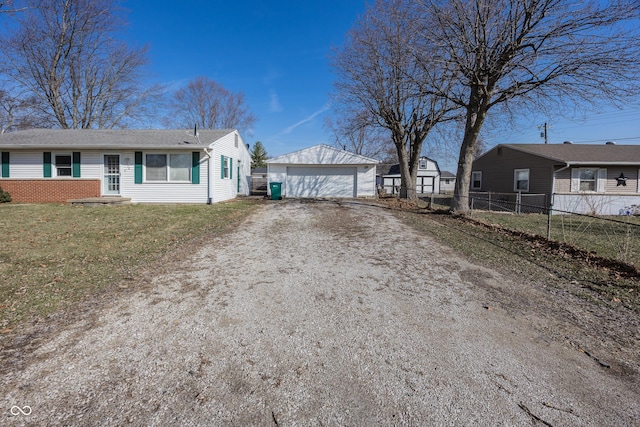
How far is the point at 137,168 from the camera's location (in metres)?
13.8

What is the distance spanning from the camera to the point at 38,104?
79.9 feet

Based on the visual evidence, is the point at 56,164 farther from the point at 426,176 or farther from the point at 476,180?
the point at 426,176

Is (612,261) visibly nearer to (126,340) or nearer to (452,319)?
(452,319)

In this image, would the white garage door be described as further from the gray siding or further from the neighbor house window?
the neighbor house window

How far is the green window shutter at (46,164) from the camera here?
1373 centimetres

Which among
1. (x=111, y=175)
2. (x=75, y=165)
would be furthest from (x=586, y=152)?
(x=75, y=165)

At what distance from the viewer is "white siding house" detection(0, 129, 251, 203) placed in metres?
13.7

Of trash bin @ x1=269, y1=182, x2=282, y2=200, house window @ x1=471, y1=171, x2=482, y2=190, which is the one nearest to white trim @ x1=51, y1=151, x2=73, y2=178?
trash bin @ x1=269, y1=182, x2=282, y2=200

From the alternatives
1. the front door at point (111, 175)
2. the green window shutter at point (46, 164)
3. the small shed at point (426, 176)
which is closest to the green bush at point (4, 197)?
the green window shutter at point (46, 164)

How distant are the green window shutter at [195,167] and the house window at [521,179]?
18402 millimetres

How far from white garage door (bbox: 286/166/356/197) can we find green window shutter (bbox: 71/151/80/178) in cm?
1074

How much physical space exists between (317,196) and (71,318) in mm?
17436

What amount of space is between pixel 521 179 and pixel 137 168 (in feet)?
69.2

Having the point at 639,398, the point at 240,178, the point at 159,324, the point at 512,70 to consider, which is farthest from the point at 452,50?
the point at 240,178
